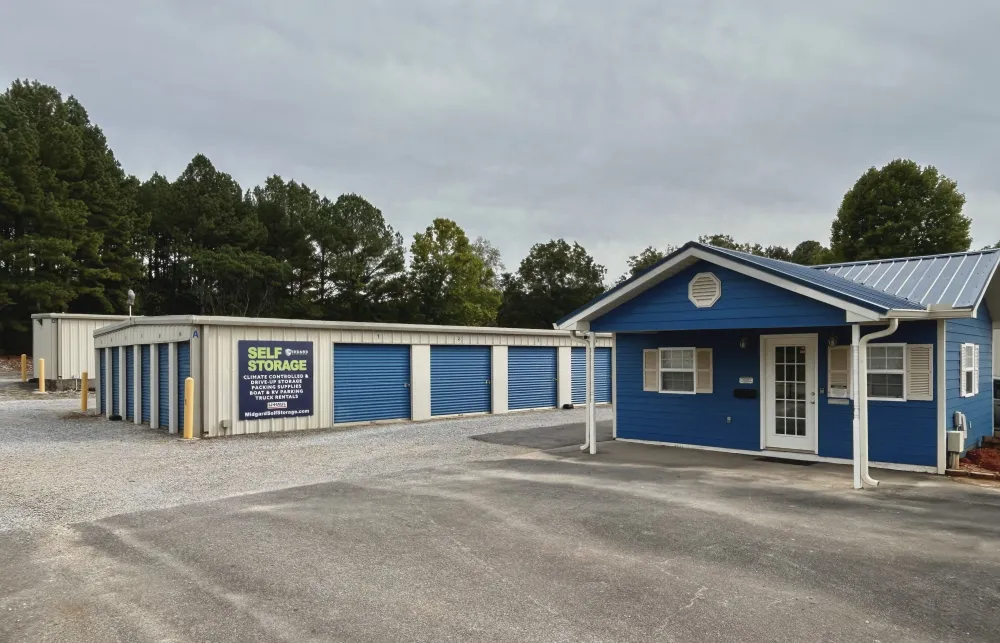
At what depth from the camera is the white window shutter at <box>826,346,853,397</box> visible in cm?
1043

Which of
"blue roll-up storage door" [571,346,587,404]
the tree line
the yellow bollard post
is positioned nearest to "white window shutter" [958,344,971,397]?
"blue roll-up storage door" [571,346,587,404]

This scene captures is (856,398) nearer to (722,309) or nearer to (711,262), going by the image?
(722,309)

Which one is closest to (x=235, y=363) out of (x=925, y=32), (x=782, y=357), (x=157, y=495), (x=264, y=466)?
(x=264, y=466)

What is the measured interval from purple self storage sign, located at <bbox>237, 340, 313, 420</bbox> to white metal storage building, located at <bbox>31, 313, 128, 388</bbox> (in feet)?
43.5

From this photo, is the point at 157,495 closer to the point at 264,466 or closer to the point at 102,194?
the point at 264,466

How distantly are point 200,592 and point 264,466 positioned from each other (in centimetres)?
625

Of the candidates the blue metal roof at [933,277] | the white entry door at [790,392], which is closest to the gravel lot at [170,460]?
the white entry door at [790,392]

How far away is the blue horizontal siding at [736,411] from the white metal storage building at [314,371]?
135cm

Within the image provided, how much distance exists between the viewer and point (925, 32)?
42.0 ft

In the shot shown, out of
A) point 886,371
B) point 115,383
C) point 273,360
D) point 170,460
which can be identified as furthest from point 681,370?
point 115,383

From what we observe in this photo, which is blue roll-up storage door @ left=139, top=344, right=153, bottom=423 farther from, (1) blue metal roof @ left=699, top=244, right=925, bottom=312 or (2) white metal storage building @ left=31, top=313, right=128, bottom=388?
(1) blue metal roof @ left=699, top=244, right=925, bottom=312

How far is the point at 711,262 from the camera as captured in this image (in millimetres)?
10734

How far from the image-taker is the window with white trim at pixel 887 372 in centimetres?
989

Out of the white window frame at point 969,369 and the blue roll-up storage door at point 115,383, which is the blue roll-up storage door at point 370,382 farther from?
the white window frame at point 969,369
